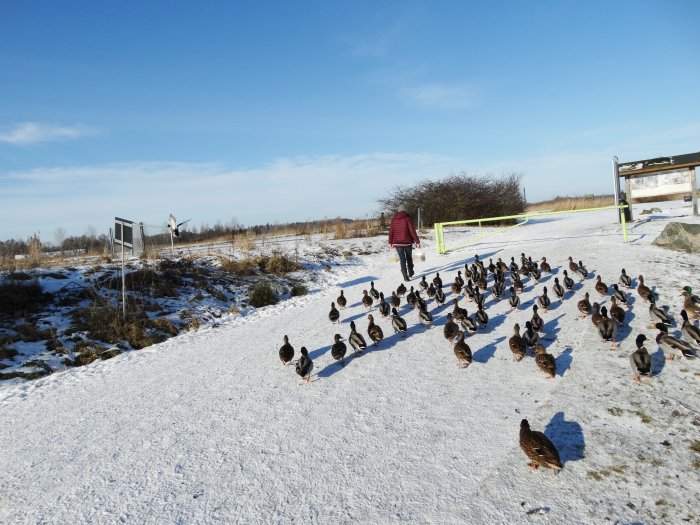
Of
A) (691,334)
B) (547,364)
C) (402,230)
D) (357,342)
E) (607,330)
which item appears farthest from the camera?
(402,230)

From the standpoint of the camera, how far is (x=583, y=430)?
15.7 ft

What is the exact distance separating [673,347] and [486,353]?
2.72 m

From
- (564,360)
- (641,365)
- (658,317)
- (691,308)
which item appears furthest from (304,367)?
(691,308)

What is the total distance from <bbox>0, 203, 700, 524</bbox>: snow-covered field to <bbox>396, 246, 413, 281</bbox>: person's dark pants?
15.8 feet

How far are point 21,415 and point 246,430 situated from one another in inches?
144

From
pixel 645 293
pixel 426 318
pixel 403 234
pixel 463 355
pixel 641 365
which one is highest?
pixel 403 234

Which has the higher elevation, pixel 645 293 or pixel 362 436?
pixel 645 293

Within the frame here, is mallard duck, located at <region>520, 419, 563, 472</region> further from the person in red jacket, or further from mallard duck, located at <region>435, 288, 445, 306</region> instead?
the person in red jacket

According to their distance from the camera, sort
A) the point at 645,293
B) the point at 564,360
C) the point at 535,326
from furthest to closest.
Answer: the point at 645,293
the point at 535,326
the point at 564,360

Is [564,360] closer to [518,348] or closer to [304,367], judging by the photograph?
[518,348]

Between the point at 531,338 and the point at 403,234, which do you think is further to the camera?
the point at 403,234

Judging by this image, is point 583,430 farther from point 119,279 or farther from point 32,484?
point 119,279

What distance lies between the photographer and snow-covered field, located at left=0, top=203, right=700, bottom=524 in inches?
154

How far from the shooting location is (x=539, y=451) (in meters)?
4.14
